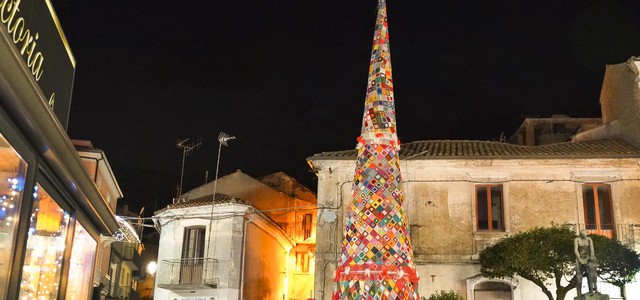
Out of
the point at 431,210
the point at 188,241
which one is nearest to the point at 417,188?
the point at 431,210

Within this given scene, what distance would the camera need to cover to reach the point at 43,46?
3.87 metres

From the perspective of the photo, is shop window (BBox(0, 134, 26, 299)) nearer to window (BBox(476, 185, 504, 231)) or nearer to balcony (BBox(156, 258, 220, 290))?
window (BBox(476, 185, 504, 231))

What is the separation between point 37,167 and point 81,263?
2040mm

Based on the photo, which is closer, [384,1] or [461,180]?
[384,1]

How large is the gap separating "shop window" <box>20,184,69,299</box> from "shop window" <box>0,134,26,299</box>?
1.03 ft

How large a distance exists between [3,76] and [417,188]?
20.5m

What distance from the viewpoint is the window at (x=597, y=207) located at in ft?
71.8

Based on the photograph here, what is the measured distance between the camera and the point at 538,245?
18.6 metres

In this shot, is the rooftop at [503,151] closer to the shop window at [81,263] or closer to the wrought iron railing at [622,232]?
the wrought iron railing at [622,232]

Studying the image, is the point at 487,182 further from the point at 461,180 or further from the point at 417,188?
the point at 417,188

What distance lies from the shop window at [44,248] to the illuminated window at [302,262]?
91.2 feet

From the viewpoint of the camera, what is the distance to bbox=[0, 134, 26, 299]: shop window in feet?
10.3

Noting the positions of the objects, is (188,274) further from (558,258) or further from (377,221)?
(377,221)

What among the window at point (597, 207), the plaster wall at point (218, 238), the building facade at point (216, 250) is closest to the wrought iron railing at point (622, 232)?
the window at point (597, 207)
